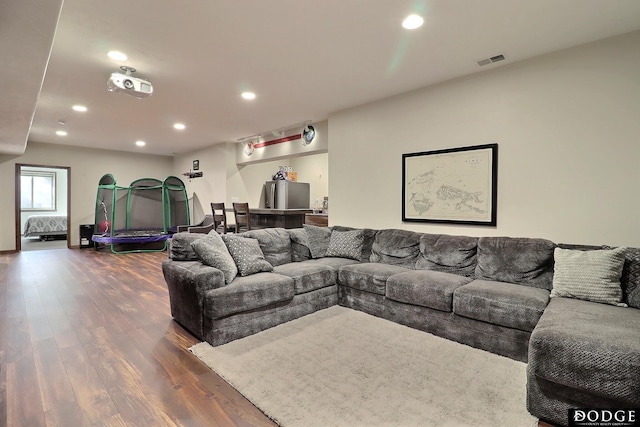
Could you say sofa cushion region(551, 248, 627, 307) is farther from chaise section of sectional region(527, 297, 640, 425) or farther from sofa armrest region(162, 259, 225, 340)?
sofa armrest region(162, 259, 225, 340)

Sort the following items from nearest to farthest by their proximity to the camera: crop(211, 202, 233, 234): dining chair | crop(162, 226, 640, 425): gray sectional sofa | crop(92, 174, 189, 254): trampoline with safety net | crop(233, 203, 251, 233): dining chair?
1. crop(162, 226, 640, 425): gray sectional sofa
2. crop(233, 203, 251, 233): dining chair
3. crop(211, 202, 233, 234): dining chair
4. crop(92, 174, 189, 254): trampoline with safety net

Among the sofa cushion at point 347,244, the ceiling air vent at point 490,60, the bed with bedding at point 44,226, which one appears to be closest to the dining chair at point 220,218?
the sofa cushion at point 347,244

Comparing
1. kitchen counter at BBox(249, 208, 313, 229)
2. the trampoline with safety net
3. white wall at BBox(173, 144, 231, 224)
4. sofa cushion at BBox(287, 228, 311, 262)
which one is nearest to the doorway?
the trampoline with safety net

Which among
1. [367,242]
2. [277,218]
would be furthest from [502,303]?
[277,218]

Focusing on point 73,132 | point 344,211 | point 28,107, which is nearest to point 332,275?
point 344,211

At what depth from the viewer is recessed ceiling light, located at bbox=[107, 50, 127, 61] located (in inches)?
113

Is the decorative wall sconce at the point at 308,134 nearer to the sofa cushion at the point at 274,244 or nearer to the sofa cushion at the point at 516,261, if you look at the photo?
the sofa cushion at the point at 274,244

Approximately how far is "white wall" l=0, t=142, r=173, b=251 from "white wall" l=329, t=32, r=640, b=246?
304 inches

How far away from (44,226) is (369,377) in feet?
36.2

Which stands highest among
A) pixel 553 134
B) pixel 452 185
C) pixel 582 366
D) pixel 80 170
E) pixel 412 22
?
pixel 412 22

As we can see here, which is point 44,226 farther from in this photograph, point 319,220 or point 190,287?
point 190,287

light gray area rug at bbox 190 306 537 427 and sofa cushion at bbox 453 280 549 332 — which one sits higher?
sofa cushion at bbox 453 280 549 332

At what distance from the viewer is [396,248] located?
3.68m

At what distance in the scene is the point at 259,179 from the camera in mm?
7945
